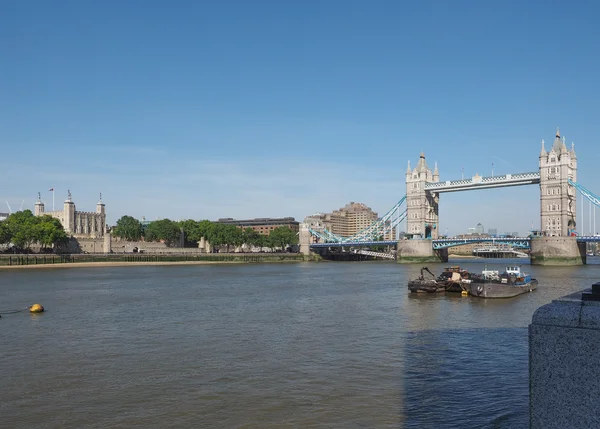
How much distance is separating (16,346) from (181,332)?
18.5 ft

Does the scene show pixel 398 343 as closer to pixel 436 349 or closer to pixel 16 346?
pixel 436 349

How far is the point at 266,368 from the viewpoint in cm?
1566

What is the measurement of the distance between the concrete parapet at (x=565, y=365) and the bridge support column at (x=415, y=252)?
3991 inches

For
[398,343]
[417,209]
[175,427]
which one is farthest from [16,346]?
[417,209]

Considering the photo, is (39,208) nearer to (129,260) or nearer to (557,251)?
(129,260)

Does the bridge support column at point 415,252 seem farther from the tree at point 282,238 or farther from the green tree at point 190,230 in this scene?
the green tree at point 190,230

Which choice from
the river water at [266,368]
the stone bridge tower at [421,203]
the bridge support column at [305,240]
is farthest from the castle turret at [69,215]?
the river water at [266,368]

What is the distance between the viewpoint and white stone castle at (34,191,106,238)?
13738cm

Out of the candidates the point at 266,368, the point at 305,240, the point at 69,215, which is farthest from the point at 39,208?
the point at 266,368

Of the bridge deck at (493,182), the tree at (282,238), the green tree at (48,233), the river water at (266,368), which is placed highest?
the bridge deck at (493,182)

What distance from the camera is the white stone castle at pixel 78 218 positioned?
451 feet

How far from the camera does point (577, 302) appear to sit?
12.6 ft

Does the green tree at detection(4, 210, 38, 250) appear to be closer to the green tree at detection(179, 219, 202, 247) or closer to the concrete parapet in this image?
the green tree at detection(179, 219, 202, 247)

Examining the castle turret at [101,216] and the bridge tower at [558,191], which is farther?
the castle turret at [101,216]
